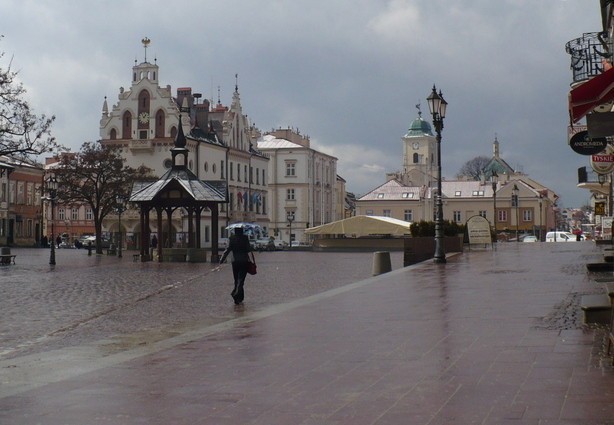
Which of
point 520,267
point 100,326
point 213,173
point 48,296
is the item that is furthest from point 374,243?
point 100,326

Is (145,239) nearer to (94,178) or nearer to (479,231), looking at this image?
(479,231)

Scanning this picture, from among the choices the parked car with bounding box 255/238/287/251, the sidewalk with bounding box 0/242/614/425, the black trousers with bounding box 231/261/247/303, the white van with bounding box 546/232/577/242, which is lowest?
the sidewalk with bounding box 0/242/614/425

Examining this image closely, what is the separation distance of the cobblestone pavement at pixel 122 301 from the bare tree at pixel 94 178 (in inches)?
1171

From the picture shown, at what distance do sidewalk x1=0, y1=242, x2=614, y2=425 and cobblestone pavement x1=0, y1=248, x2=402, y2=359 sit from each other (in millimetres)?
1546

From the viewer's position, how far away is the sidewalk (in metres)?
7.12

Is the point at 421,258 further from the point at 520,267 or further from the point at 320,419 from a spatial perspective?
the point at 320,419

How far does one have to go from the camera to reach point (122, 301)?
2109 centimetres

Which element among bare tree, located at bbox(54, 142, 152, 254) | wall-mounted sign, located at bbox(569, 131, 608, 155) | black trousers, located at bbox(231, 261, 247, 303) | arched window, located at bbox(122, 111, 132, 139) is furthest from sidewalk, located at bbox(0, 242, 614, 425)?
arched window, located at bbox(122, 111, 132, 139)

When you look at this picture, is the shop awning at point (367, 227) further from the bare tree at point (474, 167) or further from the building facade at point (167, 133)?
the bare tree at point (474, 167)

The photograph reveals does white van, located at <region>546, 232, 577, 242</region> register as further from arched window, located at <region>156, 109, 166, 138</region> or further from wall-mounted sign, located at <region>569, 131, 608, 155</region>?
wall-mounted sign, located at <region>569, 131, 608, 155</region>

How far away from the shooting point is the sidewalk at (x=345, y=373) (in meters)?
7.12

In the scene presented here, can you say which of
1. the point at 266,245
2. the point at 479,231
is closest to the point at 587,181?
the point at 479,231

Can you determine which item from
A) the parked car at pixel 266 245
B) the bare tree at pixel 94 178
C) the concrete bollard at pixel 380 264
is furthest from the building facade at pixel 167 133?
the concrete bollard at pixel 380 264

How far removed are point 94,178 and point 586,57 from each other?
4570 centimetres
